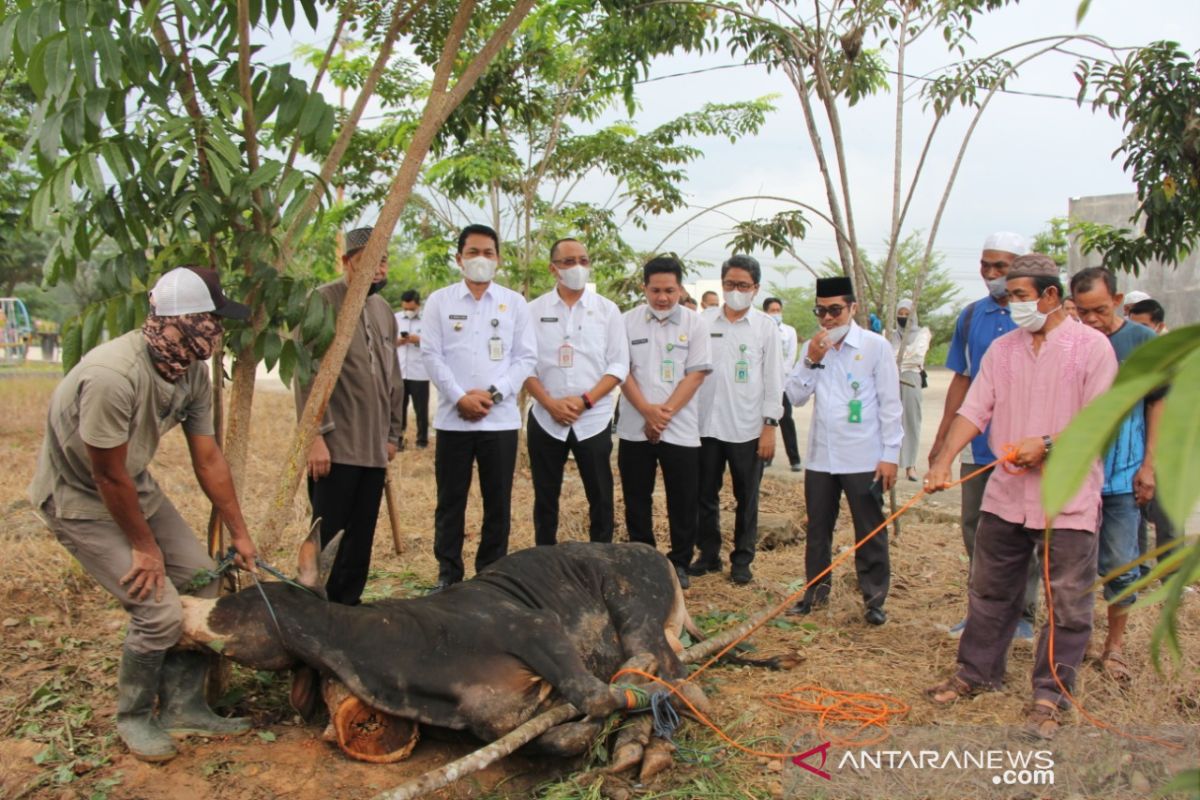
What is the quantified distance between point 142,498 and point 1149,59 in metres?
5.82

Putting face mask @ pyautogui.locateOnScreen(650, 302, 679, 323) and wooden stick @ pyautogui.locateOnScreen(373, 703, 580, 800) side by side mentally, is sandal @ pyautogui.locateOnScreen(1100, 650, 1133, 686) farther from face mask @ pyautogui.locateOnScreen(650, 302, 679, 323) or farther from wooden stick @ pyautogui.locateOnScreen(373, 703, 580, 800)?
face mask @ pyautogui.locateOnScreen(650, 302, 679, 323)

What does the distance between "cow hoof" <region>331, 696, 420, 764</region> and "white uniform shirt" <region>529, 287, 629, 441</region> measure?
2384mm

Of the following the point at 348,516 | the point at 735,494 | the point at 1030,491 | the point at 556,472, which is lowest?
the point at 735,494

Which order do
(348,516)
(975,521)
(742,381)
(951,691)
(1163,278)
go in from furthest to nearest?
(1163,278) < (742,381) < (975,521) < (348,516) < (951,691)

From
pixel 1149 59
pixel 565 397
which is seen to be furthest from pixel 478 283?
pixel 1149 59

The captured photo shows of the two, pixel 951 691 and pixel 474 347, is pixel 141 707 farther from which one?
pixel 951 691

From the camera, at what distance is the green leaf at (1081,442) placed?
2.42 feet

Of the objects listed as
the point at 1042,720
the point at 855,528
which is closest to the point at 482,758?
the point at 1042,720

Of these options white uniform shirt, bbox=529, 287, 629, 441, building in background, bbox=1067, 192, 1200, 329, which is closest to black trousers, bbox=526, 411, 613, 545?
white uniform shirt, bbox=529, 287, 629, 441

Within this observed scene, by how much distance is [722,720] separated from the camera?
159 inches

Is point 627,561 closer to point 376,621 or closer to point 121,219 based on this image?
point 376,621

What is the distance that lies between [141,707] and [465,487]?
85.3 inches

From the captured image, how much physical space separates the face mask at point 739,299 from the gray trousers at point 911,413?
382 centimetres

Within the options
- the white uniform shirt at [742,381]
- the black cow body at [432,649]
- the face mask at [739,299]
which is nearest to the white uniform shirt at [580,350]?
the white uniform shirt at [742,381]
